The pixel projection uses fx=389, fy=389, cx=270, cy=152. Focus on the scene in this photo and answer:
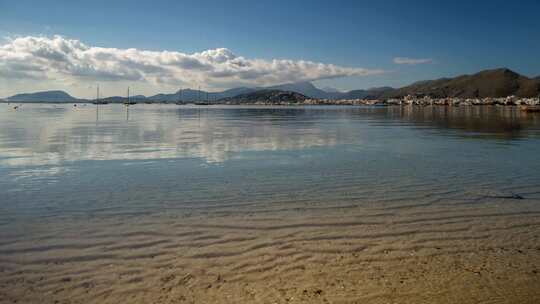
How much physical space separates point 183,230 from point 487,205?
29.8 feet

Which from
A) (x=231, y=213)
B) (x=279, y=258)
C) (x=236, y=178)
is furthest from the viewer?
(x=236, y=178)

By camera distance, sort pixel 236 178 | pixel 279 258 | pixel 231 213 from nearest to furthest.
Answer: pixel 279 258 → pixel 231 213 → pixel 236 178

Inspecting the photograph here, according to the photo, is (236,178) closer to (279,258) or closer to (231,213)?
(231,213)

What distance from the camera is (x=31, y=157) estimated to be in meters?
20.9

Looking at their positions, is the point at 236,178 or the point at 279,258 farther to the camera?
the point at 236,178

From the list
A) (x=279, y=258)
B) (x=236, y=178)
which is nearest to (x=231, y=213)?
(x=279, y=258)

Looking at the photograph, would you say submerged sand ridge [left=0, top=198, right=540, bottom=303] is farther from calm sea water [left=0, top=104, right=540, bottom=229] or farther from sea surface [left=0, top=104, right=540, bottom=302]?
calm sea water [left=0, top=104, right=540, bottom=229]

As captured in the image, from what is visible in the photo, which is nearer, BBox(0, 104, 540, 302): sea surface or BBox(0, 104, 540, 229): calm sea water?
BBox(0, 104, 540, 302): sea surface

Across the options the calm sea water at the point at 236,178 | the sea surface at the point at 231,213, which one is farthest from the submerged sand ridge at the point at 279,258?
the calm sea water at the point at 236,178

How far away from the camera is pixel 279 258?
7.75 meters

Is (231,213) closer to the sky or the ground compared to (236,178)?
closer to the ground

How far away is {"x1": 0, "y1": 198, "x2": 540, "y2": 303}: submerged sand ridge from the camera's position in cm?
638

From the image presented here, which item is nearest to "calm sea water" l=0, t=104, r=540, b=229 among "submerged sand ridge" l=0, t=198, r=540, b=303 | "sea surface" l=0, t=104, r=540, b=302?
"sea surface" l=0, t=104, r=540, b=302

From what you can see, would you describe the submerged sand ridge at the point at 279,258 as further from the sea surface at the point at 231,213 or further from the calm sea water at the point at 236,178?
the calm sea water at the point at 236,178
